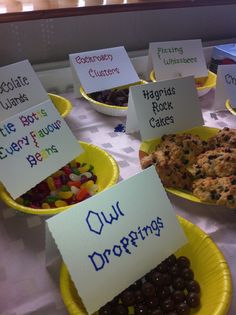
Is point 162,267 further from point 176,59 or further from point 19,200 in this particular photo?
point 176,59

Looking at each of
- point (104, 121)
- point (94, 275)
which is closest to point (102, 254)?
point (94, 275)

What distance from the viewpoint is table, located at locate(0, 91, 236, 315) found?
53 centimetres

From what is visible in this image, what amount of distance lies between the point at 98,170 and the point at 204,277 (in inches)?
13.2

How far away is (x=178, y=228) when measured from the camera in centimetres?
58

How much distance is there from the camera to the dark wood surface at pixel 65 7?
106 centimetres

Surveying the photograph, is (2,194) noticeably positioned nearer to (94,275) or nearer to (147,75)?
(94,275)

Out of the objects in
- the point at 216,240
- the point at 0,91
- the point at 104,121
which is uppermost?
the point at 0,91

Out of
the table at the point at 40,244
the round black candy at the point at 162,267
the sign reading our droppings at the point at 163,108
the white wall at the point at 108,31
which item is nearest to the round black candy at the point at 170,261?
the round black candy at the point at 162,267

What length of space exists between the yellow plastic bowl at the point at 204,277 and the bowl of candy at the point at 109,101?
45 cm

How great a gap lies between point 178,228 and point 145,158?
23 cm

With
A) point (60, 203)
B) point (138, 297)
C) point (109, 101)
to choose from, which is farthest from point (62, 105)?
point (138, 297)

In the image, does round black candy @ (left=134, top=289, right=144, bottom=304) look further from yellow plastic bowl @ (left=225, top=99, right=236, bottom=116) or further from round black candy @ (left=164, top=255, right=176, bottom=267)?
yellow plastic bowl @ (left=225, top=99, right=236, bottom=116)

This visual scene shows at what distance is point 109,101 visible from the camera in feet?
3.33

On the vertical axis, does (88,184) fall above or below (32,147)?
below
